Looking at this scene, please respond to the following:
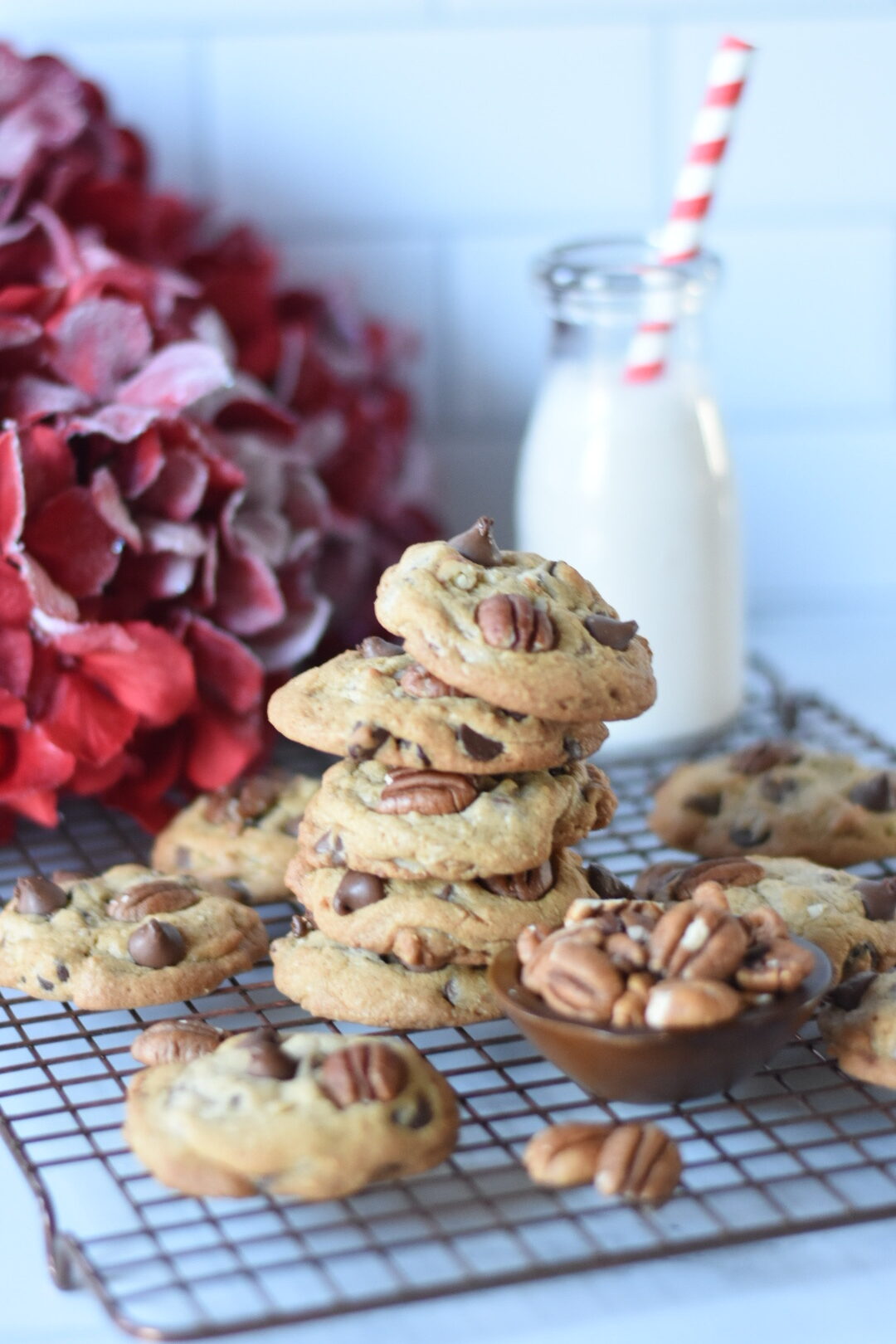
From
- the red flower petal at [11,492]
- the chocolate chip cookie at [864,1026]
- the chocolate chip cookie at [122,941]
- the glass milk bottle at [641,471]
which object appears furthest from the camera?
the glass milk bottle at [641,471]

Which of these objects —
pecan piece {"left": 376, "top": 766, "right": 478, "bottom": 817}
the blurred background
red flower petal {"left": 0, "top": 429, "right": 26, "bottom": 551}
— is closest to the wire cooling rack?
pecan piece {"left": 376, "top": 766, "right": 478, "bottom": 817}

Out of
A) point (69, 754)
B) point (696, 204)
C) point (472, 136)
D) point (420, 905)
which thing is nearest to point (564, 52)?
point (472, 136)

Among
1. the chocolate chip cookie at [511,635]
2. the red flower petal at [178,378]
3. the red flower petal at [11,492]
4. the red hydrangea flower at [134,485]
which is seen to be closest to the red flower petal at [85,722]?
the red hydrangea flower at [134,485]

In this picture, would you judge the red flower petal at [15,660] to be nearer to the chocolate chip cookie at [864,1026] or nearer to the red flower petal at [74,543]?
the red flower petal at [74,543]

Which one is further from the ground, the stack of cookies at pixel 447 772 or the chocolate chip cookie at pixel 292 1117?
the stack of cookies at pixel 447 772

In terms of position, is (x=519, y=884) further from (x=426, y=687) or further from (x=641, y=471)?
(x=641, y=471)

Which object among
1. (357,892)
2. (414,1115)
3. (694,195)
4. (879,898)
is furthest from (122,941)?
(694,195)

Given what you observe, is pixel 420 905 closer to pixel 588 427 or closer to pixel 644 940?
pixel 644 940
